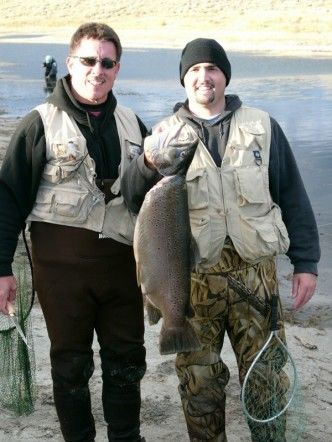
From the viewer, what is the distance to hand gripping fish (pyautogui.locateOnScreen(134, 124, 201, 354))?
11.5 ft

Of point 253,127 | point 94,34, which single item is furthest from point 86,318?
point 94,34

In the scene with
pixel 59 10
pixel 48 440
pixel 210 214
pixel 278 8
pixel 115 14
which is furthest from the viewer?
pixel 59 10

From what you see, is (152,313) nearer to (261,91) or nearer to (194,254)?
(194,254)

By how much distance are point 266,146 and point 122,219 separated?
2.62ft

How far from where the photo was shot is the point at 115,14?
82562 millimetres

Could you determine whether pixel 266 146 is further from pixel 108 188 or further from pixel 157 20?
pixel 157 20

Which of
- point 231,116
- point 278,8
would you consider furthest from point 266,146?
point 278,8

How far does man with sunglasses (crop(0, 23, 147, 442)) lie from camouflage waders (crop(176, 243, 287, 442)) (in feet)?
1.07

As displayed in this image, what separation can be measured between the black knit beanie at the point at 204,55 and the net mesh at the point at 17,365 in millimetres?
1685

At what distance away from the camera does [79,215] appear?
13.3 feet

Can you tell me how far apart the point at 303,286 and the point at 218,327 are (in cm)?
50

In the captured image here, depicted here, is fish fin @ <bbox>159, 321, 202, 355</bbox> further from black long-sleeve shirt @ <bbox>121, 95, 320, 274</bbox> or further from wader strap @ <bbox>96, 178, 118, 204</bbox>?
wader strap @ <bbox>96, 178, 118, 204</bbox>

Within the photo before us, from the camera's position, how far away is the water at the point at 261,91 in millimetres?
13951

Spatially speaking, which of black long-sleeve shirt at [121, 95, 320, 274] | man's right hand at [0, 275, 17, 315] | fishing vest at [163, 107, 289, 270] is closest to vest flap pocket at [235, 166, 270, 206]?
fishing vest at [163, 107, 289, 270]
